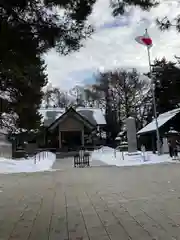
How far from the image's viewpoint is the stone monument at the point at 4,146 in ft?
112

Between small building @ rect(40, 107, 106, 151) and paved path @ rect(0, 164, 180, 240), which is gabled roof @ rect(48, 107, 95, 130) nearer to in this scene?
small building @ rect(40, 107, 106, 151)

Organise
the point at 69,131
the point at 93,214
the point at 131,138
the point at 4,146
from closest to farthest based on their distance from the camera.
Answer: the point at 93,214 → the point at 131,138 → the point at 4,146 → the point at 69,131

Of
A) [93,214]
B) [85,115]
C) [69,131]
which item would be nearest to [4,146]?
[69,131]

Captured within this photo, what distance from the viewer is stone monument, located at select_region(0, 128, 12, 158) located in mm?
34188

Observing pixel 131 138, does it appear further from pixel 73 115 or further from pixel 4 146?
pixel 73 115

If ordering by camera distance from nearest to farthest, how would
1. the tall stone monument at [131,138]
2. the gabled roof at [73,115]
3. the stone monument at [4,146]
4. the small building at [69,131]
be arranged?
the tall stone monument at [131,138]
the stone monument at [4,146]
the gabled roof at [73,115]
the small building at [69,131]

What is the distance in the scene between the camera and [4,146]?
3516 cm

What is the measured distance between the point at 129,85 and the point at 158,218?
5507 cm

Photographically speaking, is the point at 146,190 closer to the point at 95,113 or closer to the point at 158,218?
the point at 158,218

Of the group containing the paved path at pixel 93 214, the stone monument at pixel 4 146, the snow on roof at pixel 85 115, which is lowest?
the paved path at pixel 93 214

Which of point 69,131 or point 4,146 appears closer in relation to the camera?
point 4,146

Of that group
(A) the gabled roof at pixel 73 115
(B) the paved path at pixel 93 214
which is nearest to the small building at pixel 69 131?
(A) the gabled roof at pixel 73 115

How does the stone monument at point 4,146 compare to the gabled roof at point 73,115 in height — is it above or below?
below

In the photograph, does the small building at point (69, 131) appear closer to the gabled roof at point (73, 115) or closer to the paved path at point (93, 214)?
the gabled roof at point (73, 115)
